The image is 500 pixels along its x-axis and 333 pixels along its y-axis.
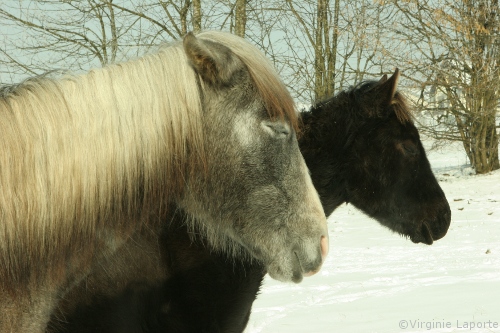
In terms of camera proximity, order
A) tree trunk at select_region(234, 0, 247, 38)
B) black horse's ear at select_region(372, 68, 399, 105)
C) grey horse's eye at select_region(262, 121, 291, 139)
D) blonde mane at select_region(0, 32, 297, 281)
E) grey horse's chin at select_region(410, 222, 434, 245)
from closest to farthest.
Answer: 1. blonde mane at select_region(0, 32, 297, 281)
2. grey horse's eye at select_region(262, 121, 291, 139)
3. black horse's ear at select_region(372, 68, 399, 105)
4. grey horse's chin at select_region(410, 222, 434, 245)
5. tree trunk at select_region(234, 0, 247, 38)

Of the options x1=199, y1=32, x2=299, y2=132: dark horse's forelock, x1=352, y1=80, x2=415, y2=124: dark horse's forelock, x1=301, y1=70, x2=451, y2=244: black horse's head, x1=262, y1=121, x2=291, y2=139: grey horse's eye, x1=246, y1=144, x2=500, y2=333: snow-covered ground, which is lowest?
x1=246, y1=144, x2=500, y2=333: snow-covered ground

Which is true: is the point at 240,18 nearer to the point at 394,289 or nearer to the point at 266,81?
the point at 394,289

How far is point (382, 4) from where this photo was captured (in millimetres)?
15375

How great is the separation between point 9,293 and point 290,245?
1.26m

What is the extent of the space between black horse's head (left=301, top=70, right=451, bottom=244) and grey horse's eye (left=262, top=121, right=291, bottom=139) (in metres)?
2.25

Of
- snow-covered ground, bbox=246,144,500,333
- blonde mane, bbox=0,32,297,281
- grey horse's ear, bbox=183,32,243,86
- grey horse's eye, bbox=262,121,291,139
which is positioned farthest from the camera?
snow-covered ground, bbox=246,144,500,333

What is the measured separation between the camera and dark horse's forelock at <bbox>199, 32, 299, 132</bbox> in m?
3.00

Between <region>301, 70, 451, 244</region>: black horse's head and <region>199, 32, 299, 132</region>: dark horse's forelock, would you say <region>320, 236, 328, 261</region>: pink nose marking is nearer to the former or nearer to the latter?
<region>199, 32, 299, 132</region>: dark horse's forelock

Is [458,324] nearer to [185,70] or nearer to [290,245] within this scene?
[290,245]

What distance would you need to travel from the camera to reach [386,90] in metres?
5.40

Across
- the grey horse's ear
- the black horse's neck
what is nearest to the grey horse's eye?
the grey horse's ear

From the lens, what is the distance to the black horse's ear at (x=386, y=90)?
17.6 ft

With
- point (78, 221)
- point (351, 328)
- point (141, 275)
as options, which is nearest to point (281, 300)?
point (351, 328)

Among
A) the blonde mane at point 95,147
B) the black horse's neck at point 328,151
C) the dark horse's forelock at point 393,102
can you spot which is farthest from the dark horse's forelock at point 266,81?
the dark horse's forelock at point 393,102
